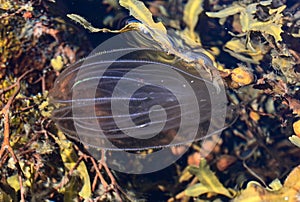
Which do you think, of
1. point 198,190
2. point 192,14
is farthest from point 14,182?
point 192,14

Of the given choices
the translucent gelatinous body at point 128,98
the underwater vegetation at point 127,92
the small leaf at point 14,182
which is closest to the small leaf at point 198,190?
the underwater vegetation at point 127,92

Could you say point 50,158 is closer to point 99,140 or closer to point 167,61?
point 99,140

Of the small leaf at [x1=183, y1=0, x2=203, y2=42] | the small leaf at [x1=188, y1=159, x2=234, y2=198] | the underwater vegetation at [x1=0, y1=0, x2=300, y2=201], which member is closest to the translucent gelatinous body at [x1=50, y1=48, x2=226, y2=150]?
the underwater vegetation at [x1=0, y1=0, x2=300, y2=201]

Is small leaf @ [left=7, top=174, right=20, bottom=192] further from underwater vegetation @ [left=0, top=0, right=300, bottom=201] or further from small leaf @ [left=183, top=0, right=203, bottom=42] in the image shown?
small leaf @ [left=183, top=0, right=203, bottom=42]

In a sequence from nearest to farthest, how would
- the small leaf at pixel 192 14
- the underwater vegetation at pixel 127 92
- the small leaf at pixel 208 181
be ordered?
the underwater vegetation at pixel 127 92 < the small leaf at pixel 208 181 < the small leaf at pixel 192 14

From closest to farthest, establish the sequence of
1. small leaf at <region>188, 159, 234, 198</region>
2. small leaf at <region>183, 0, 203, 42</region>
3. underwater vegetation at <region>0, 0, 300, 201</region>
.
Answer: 1. underwater vegetation at <region>0, 0, 300, 201</region>
2. small leaf at <region>188, 159, 234, 198</region>
3. small leaf at <region>183, 0, 203, 42</region>

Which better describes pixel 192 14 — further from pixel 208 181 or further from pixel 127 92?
pixel 208 181

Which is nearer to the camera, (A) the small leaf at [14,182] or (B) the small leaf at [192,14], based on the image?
(A) the small leaf at [14,182]

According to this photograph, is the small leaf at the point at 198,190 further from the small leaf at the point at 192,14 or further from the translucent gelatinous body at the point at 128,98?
the small leaf at the point at 192,14

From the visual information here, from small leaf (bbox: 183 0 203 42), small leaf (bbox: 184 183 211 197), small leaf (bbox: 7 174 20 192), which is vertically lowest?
small leaf (bbox: 184 183 211 197)
